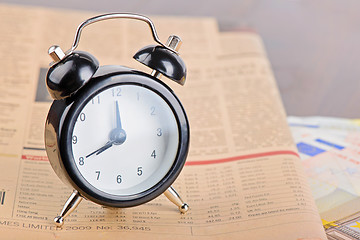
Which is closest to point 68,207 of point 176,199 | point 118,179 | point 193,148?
point 118,179

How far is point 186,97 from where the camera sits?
1.29m

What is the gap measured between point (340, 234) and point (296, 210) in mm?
94

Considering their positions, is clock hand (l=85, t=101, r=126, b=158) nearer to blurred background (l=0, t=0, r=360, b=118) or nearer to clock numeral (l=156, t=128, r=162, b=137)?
clock numeral (l=156, t=128, r=162, b=137)

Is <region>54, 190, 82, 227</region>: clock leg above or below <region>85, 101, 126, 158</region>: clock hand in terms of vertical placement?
below

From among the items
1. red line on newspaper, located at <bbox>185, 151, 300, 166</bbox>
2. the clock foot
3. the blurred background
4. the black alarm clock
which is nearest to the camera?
the black alarm clock

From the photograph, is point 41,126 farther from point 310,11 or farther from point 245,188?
point 310,11

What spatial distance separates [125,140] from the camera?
905mm

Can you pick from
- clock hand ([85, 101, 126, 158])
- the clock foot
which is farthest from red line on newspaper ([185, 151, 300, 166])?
clock hand ([85, 101, 126, 158])

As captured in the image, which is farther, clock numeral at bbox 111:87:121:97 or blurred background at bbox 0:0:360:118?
blurred background at bbox 0:0:360:118

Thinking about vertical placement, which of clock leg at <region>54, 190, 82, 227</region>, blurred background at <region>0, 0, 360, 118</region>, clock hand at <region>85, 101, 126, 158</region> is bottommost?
clock leg at <region>54, 190, 82, 227</region>

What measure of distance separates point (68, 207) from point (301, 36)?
107cm

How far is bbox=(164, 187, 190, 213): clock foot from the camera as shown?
38.0 inches

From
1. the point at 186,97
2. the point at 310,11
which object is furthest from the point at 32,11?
the point at 310,11

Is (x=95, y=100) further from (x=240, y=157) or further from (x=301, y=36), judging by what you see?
(x=301, y=36)
